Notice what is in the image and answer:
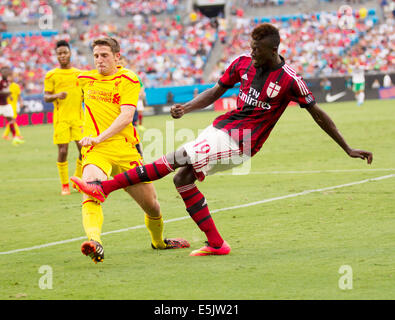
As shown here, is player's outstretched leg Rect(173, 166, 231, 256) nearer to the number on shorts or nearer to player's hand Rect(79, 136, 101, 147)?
the number on shorts

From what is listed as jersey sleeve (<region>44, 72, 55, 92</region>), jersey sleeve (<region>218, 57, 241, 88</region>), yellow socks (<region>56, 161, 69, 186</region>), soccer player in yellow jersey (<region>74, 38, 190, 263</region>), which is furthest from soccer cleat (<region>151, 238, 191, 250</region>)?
jersey sleeve (<region>44, 72, 55, 92</region>)

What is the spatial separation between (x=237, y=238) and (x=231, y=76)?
1.88 meters

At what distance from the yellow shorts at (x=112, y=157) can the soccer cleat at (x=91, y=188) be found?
1.05 feet

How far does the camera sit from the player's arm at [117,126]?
22.7ft

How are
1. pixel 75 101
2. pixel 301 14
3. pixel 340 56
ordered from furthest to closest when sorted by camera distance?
pixel 301 14
pixel 340 56
pixel 75 101

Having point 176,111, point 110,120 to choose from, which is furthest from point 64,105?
point 176,111

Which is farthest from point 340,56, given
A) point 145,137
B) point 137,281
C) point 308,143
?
point 137,281

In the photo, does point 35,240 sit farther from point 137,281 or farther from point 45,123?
point 45,123

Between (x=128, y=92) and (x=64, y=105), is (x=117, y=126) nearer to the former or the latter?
(x=128, y=92)

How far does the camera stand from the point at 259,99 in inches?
273

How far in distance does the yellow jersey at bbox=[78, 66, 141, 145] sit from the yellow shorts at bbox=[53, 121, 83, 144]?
6.08 meters

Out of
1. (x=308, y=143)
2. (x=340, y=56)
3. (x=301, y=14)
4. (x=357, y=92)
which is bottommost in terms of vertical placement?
(x=308, y=143)

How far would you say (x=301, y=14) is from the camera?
4809 centimetres

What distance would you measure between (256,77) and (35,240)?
Answer: 3.38m
